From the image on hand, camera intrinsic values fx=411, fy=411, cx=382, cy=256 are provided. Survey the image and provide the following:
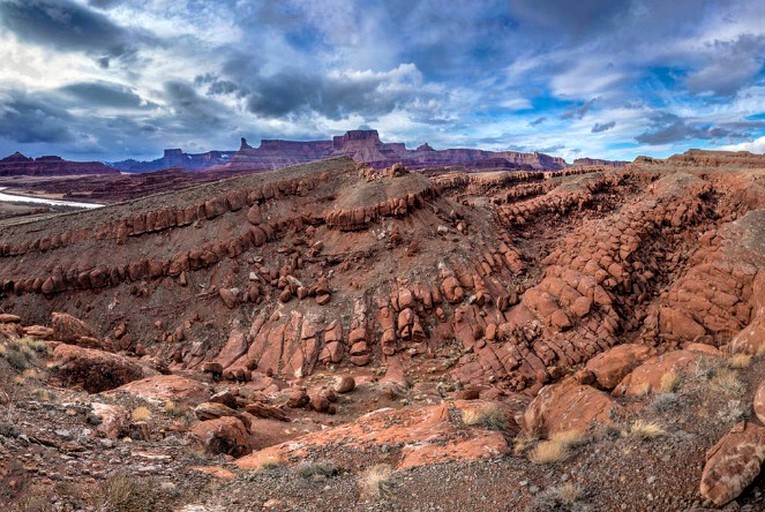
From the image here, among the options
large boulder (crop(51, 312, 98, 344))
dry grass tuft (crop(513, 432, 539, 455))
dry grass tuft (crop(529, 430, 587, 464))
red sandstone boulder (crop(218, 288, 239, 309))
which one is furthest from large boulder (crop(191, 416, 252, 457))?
red sandstone boulder (crop(218, 288, 239, 309))

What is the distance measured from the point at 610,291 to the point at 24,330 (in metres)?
23.7

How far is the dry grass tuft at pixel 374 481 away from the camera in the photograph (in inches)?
258

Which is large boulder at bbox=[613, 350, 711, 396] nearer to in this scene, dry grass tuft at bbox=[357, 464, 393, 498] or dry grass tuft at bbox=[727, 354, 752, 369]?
dry grass tuft at bbox=[727, 354, 752, 369]

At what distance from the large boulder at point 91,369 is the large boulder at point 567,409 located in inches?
475

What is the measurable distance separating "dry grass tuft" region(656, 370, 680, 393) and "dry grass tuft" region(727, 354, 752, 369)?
89 centimetres

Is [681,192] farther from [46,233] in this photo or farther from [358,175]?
[46,233]

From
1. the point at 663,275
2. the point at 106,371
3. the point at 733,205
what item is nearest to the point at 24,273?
the point at 106,371

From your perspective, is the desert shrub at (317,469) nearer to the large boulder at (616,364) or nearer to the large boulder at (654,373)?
the large boulder at (654,373)

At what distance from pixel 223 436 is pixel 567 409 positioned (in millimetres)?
7494

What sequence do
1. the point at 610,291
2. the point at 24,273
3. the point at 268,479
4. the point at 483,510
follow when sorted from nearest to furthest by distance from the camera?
the point at 483,510
the point at 268,479
the point at 610,291
the point at 24,273

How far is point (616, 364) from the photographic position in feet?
33.3

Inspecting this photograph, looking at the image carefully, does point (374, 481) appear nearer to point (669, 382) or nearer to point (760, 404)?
point (760, 404)

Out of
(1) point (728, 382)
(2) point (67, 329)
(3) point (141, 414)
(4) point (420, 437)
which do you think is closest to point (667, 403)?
(1) point (728, 382)

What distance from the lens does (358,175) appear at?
29078 mm
